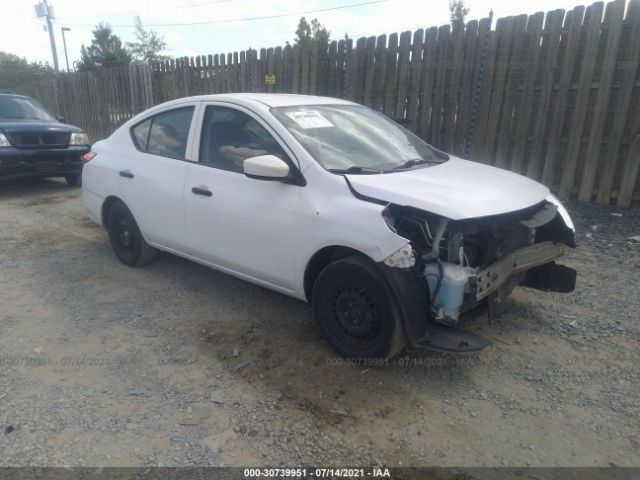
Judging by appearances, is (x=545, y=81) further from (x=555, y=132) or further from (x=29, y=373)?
(x=29, y=373)

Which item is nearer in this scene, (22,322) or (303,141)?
(303,141)

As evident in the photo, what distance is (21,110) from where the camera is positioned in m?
9.43

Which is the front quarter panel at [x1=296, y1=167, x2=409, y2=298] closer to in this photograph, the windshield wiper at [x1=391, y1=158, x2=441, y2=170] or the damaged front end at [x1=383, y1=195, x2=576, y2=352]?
the damaged front end at [x1=383, y1=195, x2=576, y2=352]

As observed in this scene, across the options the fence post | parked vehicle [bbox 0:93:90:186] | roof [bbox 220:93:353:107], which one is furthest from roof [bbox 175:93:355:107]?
parked vehicle [bbox 0:93:90:186]

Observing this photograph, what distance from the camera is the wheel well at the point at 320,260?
125 inches

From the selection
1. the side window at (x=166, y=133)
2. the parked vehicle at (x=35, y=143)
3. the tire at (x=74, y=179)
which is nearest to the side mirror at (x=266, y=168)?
the side window at (x=166, y=133)

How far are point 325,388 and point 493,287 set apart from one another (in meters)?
1.23

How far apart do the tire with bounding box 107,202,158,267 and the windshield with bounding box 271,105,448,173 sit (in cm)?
210

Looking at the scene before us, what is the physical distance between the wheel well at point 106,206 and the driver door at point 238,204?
1379 mm

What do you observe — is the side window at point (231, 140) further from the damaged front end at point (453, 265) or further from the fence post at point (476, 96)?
the fence post at point (476, 96)

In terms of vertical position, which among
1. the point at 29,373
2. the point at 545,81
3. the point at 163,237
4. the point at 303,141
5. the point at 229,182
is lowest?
the point at 29,373

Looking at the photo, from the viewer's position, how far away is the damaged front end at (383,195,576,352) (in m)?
2.83

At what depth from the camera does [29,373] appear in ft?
10.4

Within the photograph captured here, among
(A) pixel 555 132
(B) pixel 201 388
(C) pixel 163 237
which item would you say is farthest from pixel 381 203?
(A) pixel 555 132
